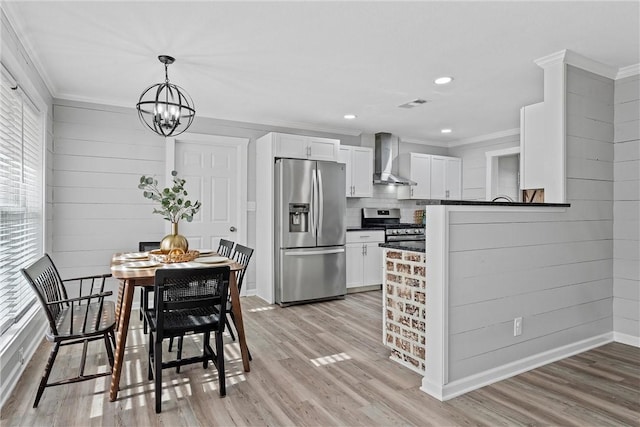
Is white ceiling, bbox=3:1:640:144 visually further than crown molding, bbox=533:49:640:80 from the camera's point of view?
No

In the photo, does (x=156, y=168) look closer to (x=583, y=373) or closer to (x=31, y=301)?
(x=31, y=301)

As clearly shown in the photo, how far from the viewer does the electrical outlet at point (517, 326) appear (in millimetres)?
2797

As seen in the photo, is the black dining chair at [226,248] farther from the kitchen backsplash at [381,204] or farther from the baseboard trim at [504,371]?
the kitchen backsplash at [381,204]

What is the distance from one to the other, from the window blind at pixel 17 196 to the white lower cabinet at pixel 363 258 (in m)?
3.55

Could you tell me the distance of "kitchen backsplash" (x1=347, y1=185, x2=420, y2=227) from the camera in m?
6.12

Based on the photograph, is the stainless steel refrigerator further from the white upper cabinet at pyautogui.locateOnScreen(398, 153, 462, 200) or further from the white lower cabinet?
the white upper cabinet at pyautogui.locateOnScreen(398, 153, 462, 200)

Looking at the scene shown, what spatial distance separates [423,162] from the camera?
652 centimetres

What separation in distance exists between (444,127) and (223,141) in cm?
318

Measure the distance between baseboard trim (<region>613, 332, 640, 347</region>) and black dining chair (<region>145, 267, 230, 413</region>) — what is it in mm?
3399

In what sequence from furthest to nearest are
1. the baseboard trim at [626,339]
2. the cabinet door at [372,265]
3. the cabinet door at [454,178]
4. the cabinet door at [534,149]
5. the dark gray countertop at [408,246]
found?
the cabinet door at [454,178] < the cabinet door at [372,265] < the baseboard trim at [626,339] < the cabinet door at [534,149] < the dark gray countertop at [408,246]

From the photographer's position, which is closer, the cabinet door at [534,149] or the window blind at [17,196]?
the window blind at [17,196]

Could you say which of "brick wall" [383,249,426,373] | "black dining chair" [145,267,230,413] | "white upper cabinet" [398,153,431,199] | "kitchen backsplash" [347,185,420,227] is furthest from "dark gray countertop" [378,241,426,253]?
"white upper cabinet" [398,153,431,199]

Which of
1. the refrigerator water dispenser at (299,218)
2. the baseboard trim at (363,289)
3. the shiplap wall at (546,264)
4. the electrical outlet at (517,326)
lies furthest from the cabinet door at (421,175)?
the electrical outlet at (517,326)

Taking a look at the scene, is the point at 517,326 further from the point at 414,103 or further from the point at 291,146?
the point at 291,146
